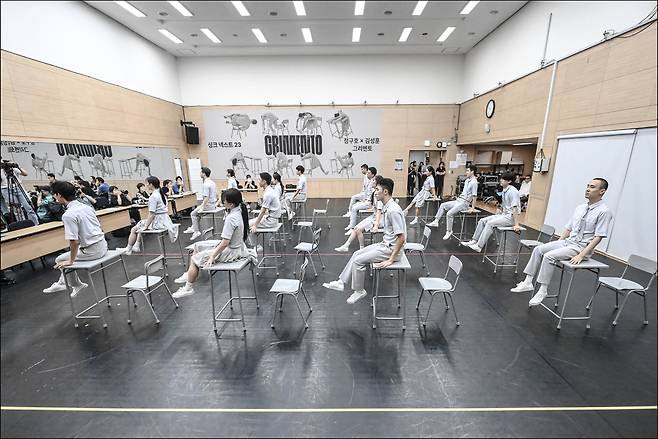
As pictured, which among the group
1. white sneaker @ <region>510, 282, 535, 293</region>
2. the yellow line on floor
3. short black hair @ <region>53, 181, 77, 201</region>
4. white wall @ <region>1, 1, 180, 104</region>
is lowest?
the yellow line on floor

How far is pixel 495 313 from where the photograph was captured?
10.8 feet

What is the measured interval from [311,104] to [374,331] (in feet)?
34.0

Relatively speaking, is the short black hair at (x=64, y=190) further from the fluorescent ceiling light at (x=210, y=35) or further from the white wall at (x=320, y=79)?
the white wall at (x=320, y=79)

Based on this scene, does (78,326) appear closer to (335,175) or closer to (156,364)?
(156,364)

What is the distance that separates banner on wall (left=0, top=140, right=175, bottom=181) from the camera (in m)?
5.11

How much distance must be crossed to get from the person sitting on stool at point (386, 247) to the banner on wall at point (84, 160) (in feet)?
20.3

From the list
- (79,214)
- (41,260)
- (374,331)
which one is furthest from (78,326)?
(374,331)

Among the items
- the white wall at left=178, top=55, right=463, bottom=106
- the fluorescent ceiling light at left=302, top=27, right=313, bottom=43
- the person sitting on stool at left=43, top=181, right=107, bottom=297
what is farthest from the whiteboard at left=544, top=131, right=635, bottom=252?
the fluorescent ceiling light at left=302, top=27, right=313, bottom=43

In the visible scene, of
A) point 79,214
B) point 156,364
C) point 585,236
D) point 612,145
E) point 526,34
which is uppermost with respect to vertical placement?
point 526,34

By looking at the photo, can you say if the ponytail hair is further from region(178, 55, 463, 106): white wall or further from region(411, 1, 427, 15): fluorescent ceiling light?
region(178, 55, 463, 106): white wall

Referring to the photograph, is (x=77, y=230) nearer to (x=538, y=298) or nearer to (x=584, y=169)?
(x=538, y=298)

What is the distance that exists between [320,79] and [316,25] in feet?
9.57

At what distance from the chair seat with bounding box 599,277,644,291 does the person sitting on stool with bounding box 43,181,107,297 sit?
221 inches

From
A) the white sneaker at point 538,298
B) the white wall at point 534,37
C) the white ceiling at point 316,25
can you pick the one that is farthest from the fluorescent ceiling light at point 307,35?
the white sneaker at point 538,298
